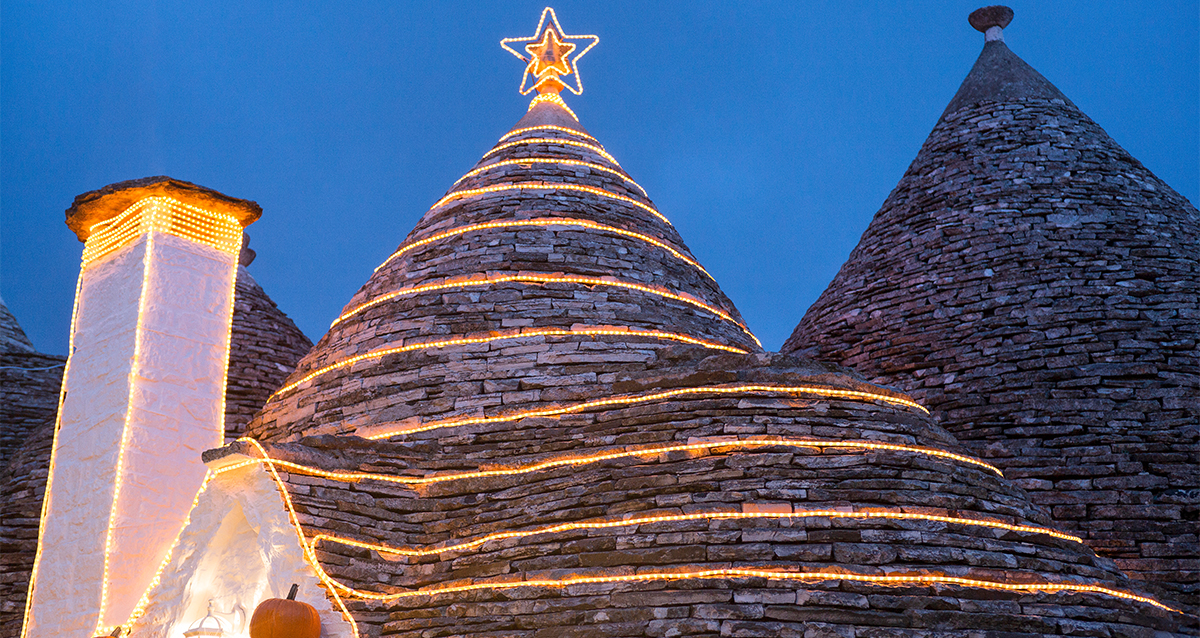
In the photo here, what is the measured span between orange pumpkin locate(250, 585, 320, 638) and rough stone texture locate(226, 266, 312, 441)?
4.59 m

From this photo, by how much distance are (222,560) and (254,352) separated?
459 centimetres

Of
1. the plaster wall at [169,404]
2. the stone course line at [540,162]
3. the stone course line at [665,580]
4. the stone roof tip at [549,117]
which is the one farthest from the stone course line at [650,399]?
the stone roof tip at [549,117]

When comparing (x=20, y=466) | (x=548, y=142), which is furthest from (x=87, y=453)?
(x=548, y=142)

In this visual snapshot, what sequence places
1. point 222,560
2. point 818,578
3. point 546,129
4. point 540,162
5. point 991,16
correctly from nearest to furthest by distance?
point 818,578
point 222,560
point 540,162
point 546,129
point 991,16

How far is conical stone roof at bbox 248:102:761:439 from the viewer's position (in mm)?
7102

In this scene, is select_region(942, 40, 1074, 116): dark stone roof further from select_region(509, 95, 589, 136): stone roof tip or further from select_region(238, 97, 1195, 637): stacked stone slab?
select_region(238, 97, 1195, 637): stacked stone slab

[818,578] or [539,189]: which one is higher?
[539,189]

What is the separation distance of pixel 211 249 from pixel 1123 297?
757 centimetres

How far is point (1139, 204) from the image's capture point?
28.5 feet

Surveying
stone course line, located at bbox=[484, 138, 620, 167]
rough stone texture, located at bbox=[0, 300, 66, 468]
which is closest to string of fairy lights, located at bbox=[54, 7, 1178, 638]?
stone course line, located at bbox=[484, 138, 620, 167]

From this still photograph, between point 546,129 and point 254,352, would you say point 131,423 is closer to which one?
point 254,352

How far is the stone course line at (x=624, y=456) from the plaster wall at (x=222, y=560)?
0.35 m

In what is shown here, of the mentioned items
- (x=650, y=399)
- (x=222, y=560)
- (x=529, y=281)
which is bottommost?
(x=222, y=560)

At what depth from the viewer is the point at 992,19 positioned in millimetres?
10781
